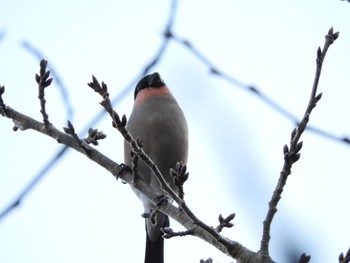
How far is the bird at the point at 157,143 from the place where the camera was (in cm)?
398

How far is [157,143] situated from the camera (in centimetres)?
399

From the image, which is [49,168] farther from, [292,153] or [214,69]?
[292,153]

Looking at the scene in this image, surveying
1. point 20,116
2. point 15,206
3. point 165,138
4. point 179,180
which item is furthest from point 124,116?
point 165,138

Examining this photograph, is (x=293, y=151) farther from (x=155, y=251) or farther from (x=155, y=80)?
(x=155, y=80)

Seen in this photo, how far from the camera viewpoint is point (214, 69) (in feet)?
8.34

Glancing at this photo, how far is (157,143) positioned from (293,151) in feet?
6.78

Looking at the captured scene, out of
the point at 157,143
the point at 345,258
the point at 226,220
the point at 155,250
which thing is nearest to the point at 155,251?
the point at 155,250

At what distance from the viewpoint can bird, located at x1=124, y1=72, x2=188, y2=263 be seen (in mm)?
3984

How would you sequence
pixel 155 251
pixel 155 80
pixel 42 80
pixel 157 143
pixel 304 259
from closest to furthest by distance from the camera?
Result: pixel 304 259 → pixel 42 80 → pixel 157 143 → pixel 155 251 → pixel 155 80

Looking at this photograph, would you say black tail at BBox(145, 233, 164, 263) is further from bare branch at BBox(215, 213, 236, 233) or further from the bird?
bare branch at BBox(215, 213, 236, 233)

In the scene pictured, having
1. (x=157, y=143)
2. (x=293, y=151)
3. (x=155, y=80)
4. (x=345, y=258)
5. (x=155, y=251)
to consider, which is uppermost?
(x=155, y=80)

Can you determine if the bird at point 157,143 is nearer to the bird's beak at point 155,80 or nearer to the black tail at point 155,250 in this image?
the black tail at point 155,250

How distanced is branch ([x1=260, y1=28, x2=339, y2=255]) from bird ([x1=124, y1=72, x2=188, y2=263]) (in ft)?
6.00

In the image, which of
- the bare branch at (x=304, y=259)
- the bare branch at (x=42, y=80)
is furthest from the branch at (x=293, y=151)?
the bare branch at (x=42, y=80)
